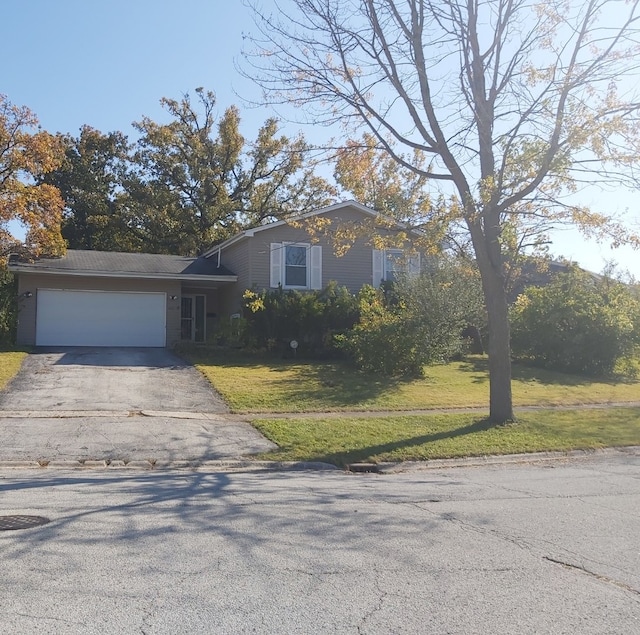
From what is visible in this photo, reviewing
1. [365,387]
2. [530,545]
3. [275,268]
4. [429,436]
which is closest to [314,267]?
[275,268]

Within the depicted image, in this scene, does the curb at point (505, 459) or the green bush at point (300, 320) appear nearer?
the curb at point (505, 459)

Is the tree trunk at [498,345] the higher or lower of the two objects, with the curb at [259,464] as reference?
higher

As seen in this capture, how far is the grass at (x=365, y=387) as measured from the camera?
16.8m

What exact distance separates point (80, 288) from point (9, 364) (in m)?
6.29

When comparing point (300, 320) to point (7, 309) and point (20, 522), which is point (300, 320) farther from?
point (20, 522)

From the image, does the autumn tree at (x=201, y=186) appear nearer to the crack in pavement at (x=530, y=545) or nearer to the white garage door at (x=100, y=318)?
the white garage door at (x=100, y=318)

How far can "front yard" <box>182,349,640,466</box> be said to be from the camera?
1292 centimetres

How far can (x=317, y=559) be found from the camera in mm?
5539

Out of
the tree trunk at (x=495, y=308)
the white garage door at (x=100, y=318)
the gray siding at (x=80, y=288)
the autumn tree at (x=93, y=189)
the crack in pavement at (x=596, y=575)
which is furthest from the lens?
the autumn tree at (x=93, y=189)

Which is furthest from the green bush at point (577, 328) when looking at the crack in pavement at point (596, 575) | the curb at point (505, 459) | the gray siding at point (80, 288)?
the crack in pavement at point (596, 575)

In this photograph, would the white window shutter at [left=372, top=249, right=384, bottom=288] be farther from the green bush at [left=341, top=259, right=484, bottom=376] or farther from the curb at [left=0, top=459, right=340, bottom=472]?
the curb at [left=0, top=459, right=340, bottom=472]

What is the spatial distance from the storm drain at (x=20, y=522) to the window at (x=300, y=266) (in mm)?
19304

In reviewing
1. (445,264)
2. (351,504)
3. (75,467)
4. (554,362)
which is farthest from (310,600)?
(554,362)

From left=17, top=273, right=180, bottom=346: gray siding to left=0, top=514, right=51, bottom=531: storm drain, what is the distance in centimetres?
1877
